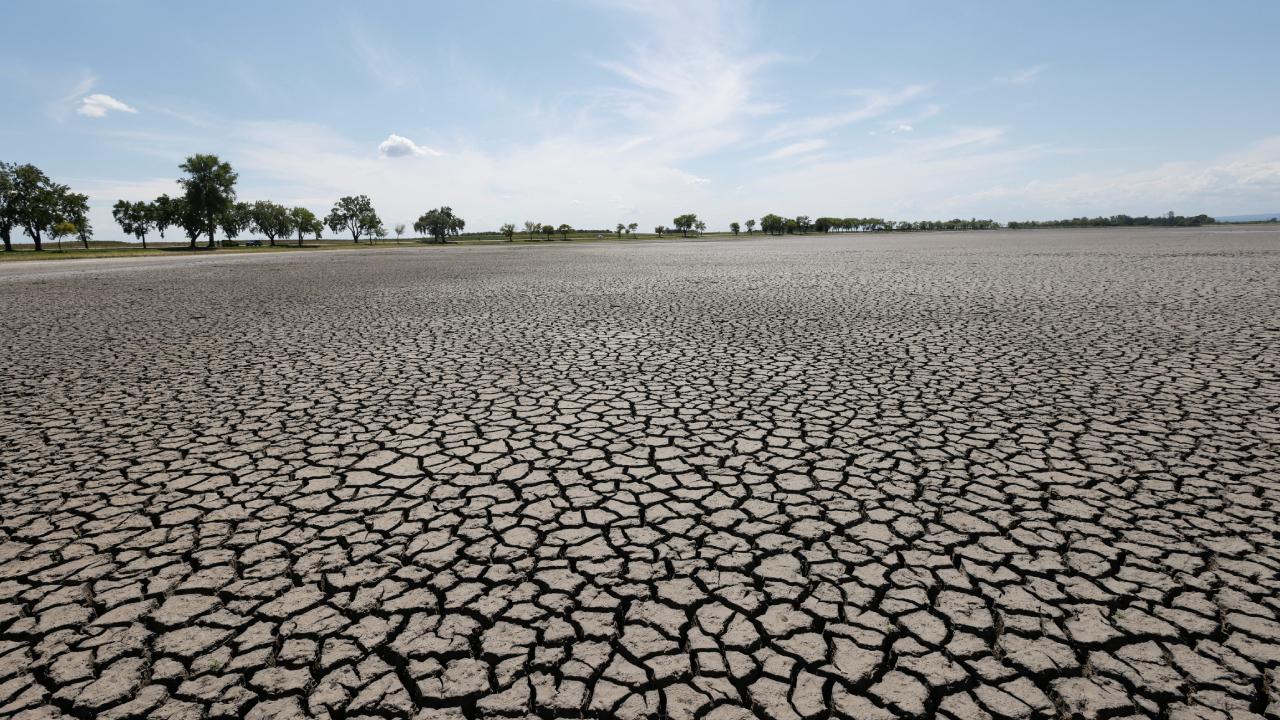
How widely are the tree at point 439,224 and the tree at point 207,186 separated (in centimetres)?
5202

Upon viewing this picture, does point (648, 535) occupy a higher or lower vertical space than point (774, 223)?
lower

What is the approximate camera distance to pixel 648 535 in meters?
3.56

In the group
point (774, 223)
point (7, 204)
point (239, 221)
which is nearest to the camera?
point (7, 204)

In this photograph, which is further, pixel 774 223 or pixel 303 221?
pixel 774 223

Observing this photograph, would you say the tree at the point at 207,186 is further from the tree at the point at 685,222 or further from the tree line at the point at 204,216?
the tree at the point at 685,222

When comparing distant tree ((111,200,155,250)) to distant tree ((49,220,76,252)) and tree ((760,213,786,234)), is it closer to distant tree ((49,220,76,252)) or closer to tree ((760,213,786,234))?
distant tree ((49,220,76,252))

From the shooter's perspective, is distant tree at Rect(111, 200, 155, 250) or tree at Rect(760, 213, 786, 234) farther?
tree at Rect(760, 213, 786, 234)

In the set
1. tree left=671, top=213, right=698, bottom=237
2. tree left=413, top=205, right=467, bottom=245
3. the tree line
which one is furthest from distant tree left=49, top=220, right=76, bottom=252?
tree left=671, top=213, right=698, bottom=237

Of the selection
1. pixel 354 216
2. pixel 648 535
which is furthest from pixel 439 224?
pixel 648 535

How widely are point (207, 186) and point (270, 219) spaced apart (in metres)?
33.2

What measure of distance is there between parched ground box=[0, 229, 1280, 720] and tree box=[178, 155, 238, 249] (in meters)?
72.9

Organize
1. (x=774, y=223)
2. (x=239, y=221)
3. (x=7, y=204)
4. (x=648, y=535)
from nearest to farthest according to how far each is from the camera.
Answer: (x=648, y=535) → (x=7, y=204) → (x=239, y=221) → (x=774, y=223)

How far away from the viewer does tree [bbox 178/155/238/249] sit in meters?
A: 66.0

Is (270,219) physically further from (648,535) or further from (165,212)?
(648,535)
